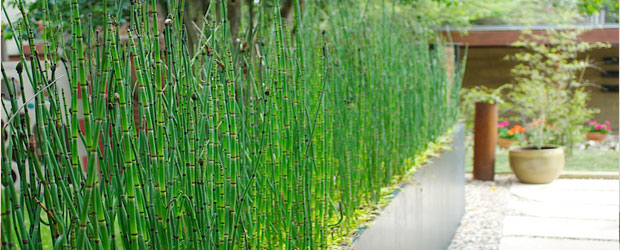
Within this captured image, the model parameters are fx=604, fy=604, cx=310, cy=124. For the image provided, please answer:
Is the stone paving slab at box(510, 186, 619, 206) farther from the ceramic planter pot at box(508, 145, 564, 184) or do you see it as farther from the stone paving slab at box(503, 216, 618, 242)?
the stone paving slab at box(503, 216, 618, 242)

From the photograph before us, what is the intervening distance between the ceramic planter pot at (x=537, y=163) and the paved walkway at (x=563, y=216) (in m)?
0.07

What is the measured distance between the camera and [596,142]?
644 cm

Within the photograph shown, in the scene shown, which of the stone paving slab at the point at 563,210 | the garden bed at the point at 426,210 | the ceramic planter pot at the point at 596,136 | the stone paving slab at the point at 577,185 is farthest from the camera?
the ceramic planter pot at the point at 596,136

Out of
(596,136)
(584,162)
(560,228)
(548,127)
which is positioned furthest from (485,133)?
(596,136)

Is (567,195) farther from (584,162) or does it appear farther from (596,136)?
(596,136)

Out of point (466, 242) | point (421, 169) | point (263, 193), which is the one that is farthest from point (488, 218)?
point (263, 193)

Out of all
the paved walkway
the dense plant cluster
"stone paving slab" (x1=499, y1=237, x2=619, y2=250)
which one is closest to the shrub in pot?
the paved walkway

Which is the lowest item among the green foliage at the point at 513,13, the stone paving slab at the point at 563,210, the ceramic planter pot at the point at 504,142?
the ceramic planter pot at the point at 504,142

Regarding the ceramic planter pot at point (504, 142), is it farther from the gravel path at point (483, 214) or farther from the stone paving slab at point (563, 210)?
the stone paving slab at point (563, 210)

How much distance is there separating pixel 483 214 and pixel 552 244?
0.76 m

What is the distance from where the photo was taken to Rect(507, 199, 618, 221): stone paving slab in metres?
3.58

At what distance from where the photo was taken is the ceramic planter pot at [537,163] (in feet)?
14.4

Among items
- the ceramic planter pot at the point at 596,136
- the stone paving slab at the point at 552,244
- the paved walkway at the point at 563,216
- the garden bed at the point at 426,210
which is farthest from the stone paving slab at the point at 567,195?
the ceramic planter pot at the point at 596,136

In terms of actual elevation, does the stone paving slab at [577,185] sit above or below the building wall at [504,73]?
below
